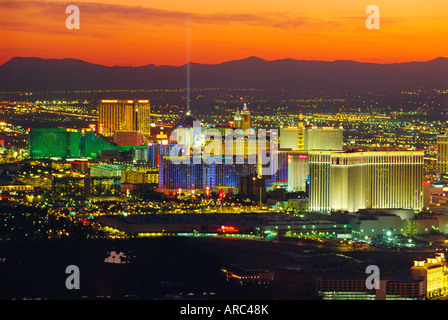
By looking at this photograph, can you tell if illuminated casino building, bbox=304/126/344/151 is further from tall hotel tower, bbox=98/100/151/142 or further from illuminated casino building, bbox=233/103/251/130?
tall hotel tower, bbox=98/100/151/142

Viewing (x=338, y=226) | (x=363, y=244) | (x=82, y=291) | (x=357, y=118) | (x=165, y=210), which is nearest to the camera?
(x=82, y=291)

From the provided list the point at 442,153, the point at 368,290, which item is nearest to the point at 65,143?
the point at 442,153

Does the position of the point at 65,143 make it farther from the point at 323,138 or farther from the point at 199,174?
the point at 199,174

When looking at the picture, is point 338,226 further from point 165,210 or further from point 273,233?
point 165,210

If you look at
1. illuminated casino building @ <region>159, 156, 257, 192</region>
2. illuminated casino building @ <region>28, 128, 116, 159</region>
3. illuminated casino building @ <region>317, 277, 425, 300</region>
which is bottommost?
illuminated casino building @ <region>317, 277, 425, 300</region>

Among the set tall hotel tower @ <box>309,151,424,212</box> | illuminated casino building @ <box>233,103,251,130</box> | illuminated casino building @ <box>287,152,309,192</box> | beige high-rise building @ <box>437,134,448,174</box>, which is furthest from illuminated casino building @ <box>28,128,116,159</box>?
tall hotel tower @ <box>309,151,424,212</box>

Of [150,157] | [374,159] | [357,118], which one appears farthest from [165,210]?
[357,118]
